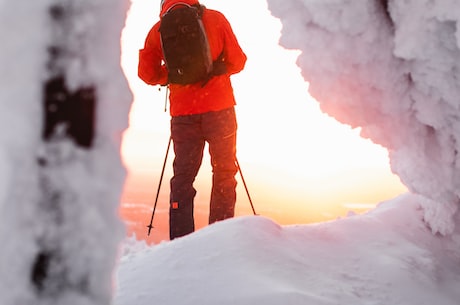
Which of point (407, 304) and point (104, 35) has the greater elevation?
point (104, 35)

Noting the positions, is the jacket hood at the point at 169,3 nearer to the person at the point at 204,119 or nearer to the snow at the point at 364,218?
the person at the point at 204,119

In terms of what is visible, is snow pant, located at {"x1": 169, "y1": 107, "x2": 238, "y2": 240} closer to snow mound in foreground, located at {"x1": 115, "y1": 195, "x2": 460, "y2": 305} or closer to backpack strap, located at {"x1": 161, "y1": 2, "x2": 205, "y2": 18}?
backpack strap, located at {"x1": 161, "y1": 2, "x2": 205, "y2": 18}

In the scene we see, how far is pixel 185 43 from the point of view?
4.03 meters

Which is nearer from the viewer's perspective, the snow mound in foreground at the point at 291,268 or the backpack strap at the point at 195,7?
the snow mound in foreground at the point at 291,268

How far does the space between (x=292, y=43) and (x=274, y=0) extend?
16.1 inches

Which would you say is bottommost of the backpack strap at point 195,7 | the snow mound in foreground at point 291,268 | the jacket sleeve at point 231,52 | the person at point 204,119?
the snow mound in foreground at point 291,268

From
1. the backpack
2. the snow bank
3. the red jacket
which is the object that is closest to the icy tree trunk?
the snow bank

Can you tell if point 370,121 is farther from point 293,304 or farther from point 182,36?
point 293,304

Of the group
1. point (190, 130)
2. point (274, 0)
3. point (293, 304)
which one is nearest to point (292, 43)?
point (274, 0)

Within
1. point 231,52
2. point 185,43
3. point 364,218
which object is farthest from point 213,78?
point 364,218

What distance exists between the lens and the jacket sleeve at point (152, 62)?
4309 mm

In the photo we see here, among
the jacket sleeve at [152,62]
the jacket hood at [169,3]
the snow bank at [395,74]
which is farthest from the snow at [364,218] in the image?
the jacket sleeve at [152,62]

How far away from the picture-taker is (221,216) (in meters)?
4.57

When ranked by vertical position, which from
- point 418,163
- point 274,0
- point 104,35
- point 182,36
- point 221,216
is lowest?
point 221,216
